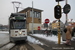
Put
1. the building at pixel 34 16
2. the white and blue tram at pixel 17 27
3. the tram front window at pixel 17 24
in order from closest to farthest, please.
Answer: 1. the white and blue tram at pixel 17 27
2. the tram front window at pixel 17 24
3. the building at pixel 34 16

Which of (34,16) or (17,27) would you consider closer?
(17,27)

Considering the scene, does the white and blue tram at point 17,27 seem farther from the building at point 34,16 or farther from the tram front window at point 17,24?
the building at point 34,16

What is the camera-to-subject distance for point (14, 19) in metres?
9.18

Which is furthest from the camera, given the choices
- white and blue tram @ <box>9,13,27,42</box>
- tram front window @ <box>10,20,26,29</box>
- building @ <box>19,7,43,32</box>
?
building @ <box>19,7,43,32</box>

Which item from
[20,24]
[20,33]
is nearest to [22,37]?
[20,33]

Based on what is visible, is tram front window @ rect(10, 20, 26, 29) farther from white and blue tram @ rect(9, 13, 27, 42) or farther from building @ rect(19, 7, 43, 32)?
building @ rect(19, 7, 43, 32)

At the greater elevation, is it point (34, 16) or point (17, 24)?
point (34, 16)

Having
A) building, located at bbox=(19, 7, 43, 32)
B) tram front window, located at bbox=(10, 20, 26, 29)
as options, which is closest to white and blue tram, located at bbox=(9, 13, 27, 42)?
tram front window, located at bbox=(10, 20, 26, 29)

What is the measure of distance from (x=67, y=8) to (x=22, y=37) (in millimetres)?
5504

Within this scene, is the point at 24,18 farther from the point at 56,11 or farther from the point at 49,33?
the point at 49,33

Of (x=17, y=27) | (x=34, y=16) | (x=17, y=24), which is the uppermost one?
(x=34, y=16)

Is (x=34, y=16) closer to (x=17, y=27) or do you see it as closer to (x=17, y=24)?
(x=17, y=24)

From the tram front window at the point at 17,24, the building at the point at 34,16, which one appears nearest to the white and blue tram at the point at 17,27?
the tram front window at the point at 17,24

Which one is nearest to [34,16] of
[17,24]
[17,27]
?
[17,24]
